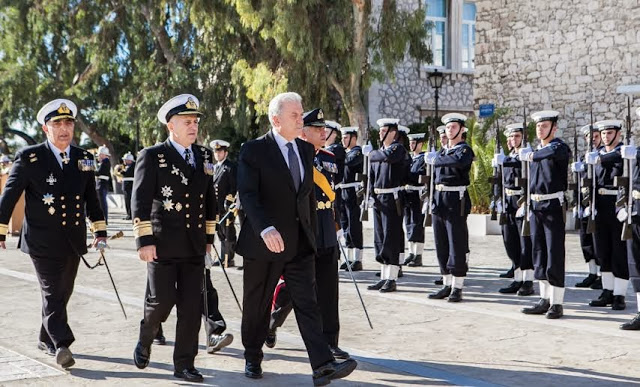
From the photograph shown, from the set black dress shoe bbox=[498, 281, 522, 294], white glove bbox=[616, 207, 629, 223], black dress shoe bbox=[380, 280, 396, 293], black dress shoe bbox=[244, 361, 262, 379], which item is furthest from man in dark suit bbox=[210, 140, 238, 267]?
black dress shoe bbox=[244, 361, 262, 379]

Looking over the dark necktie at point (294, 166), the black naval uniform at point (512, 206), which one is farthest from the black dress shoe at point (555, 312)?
the dark necktie at point (294, 166)

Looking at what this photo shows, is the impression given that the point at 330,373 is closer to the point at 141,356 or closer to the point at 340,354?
the point at 340,354

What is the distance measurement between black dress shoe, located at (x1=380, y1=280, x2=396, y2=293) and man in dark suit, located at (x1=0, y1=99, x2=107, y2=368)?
4.15m

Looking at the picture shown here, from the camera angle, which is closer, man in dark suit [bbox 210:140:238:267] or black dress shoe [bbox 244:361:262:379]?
black dress shoe [bbox 244:361:262:379]

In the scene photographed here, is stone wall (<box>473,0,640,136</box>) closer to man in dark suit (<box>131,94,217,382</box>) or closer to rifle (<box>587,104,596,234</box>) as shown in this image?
rifle (<box>587,104,596,234</box>)

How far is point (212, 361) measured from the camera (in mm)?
6816

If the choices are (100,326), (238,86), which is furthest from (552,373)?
(238,86)

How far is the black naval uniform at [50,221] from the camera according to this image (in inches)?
267

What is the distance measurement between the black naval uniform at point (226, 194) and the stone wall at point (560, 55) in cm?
872

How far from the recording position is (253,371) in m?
6.22

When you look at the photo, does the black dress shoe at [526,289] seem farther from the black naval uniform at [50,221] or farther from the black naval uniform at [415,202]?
the black naval uniform at [50,221]

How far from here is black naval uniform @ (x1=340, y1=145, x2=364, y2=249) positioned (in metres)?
12.5

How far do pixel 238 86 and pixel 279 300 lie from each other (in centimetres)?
1914

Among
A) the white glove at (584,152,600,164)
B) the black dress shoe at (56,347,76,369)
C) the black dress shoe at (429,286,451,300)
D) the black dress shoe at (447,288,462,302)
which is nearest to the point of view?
the black dress shoe at (56,347,76,369)
